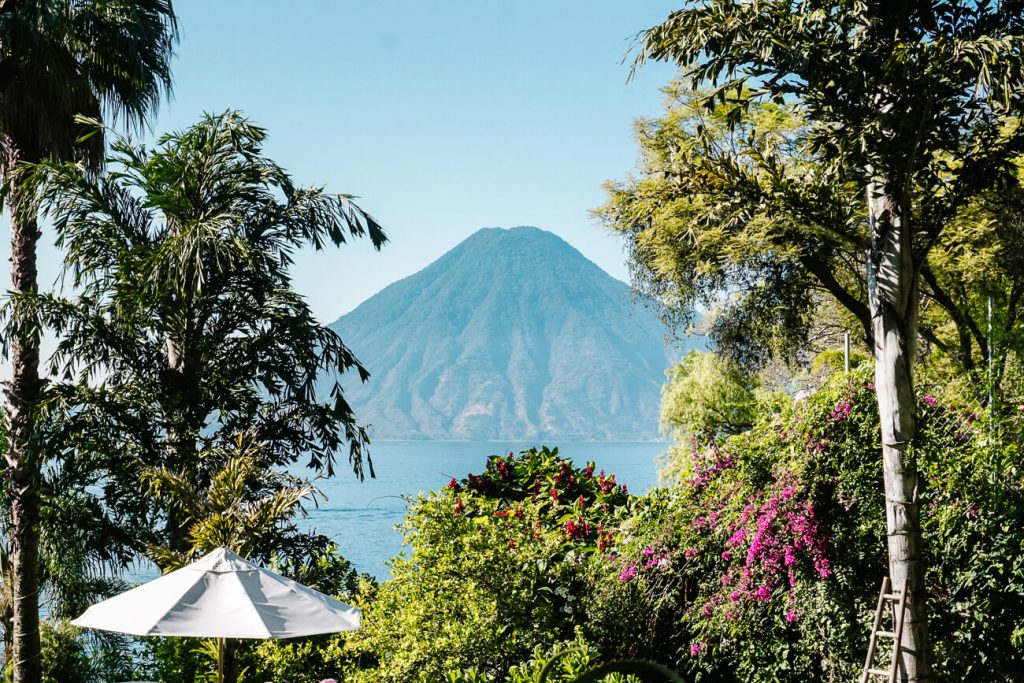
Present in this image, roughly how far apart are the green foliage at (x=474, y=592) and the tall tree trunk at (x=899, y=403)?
2.61 metres

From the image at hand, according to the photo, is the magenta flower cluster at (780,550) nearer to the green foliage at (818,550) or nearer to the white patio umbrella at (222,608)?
the green foliage at (818,550)

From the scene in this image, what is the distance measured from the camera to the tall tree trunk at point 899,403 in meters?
6.21

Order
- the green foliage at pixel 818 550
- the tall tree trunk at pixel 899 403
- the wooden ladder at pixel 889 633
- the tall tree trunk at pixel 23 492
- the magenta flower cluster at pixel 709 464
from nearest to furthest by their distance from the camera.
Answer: the wooden ladder at pixel 889 633 → the tall tree trunk at pixel 899 403 → the green foliage at pixel 818 550 → the magenta flower cluster at pixel 709 464 → the tall tree trunk at pixel 23 492

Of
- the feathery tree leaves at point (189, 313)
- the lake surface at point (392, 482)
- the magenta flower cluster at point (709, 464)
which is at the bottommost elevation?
the lake surface at point (392, 482)

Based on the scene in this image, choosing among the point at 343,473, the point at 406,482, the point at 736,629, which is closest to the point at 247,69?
the point at 736,629

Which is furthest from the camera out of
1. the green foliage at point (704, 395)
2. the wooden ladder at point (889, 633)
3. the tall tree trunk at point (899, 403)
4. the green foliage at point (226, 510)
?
the green foliage at point (704, 395)

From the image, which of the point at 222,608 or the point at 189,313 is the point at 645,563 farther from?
the point at 189,313

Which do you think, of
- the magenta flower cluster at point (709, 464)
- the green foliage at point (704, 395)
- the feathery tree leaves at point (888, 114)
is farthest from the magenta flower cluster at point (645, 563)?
the green foliage at point (704, 395)

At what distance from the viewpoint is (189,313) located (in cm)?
1077

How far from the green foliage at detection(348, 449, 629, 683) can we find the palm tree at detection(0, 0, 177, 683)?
3926mm

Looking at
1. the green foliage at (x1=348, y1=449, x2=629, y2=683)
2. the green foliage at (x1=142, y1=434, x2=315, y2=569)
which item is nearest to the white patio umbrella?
the green foliage at (x1=348, y1=449, x2=629, y2=683)

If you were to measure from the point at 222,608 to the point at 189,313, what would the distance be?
5436mm

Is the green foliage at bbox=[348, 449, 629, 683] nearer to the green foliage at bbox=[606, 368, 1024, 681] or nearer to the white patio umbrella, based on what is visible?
the green foliage at bbox=[606, 368, 1024, 681]

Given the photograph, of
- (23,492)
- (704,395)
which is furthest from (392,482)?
(23,492)
